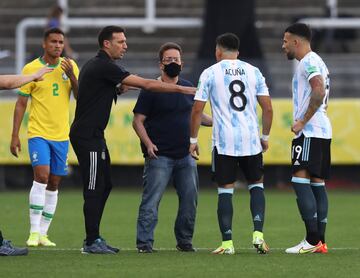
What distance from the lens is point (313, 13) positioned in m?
29.4

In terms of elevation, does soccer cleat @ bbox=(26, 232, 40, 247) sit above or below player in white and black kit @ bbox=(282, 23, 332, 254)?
below

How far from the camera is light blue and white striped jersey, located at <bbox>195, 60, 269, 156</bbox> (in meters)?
11.8

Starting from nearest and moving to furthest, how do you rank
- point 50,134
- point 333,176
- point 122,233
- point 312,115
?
point 312,115 < point 50,134 < point 122,233 < point 333,176

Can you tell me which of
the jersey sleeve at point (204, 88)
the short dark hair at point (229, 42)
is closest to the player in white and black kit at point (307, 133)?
the short dark hair at point (229, 42)

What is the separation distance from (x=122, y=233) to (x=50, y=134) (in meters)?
1.88

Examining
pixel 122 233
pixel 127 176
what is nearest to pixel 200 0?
pixel 127 176

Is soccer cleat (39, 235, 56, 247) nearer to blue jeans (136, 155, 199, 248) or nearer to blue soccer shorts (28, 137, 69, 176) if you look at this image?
blue soccer shorts (28, 137, 69, 176)

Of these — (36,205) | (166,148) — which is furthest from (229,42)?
(36,205)

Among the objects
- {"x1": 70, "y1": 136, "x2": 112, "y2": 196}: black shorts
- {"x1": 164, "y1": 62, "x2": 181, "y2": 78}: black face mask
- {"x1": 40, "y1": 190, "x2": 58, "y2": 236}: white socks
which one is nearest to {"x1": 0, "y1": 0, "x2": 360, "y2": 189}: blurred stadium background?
{"x1": 40, "y1": 190, "x2": 58, "y2": 236}: white socks

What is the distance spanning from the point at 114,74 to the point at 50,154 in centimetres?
187

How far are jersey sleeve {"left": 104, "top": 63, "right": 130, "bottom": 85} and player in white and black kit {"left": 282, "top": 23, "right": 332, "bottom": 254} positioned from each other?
67.0 inches

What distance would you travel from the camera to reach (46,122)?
1345cm

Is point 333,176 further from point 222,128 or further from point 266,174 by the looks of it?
point 222,128

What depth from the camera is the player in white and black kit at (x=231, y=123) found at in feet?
38.9
